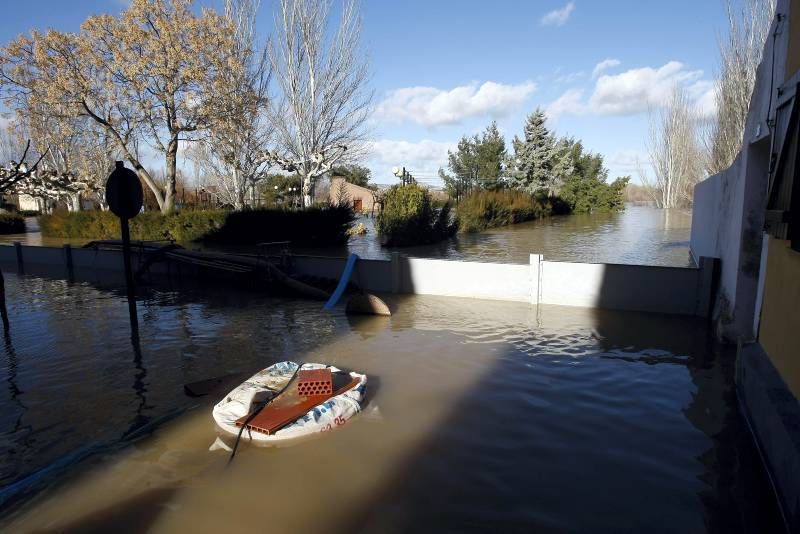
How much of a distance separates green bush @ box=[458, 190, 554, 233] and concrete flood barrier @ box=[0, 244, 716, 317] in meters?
13.1

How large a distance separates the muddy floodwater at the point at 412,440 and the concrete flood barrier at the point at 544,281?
31.5 inches

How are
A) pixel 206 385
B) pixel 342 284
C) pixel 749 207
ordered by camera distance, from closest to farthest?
pixel 206 385
pixel 749 207
pixel 342 284

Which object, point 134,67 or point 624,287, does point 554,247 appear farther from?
point 134,67

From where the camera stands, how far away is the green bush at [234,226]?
1911cm

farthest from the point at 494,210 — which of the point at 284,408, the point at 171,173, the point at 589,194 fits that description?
the point at 284,408

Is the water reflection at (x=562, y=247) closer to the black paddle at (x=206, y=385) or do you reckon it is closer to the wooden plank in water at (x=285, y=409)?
the black paddle at (x=206, y=385)

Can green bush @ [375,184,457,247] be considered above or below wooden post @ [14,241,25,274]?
above

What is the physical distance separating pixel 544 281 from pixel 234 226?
48.4 feet

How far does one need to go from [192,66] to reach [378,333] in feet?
55.7

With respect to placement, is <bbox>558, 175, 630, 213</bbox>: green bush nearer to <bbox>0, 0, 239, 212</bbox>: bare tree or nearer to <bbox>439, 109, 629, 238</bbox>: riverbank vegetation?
<bbox>439, 109, 629, 238</bbox>: riverbank vegetation

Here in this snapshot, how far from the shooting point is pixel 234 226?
20.4 meters

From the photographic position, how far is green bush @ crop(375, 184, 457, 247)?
1850 cm

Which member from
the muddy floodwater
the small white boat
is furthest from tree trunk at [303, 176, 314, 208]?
the small white boat

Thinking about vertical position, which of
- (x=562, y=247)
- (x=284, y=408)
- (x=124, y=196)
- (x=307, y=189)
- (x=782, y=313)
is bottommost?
(x=284, y=408)
